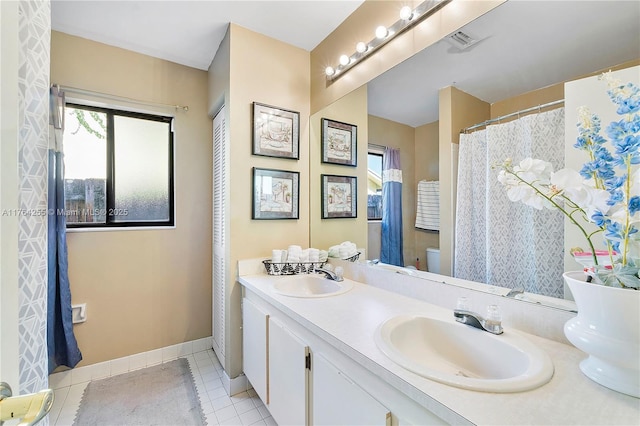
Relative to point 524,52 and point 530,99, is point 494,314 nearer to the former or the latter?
point 530,99

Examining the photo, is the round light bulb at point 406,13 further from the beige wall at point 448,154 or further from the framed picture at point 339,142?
the framed picture at point 339,142

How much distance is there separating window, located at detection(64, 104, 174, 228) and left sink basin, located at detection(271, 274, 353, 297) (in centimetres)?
128

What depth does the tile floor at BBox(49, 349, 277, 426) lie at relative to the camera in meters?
1.59

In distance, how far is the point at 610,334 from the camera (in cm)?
63

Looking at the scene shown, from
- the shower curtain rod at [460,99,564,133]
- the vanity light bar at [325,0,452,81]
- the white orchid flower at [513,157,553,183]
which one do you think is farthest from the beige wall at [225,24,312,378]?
the white orchid flower at [513,157,553,183]

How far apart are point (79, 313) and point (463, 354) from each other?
8.09ft

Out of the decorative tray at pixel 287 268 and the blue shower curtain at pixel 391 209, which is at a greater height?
the blue shower curtain at pixel 391 209

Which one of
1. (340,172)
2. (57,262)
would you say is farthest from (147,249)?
(340,172)

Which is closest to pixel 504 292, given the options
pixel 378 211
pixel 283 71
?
pixel 378 211

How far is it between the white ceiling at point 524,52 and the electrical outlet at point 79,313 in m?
2.55

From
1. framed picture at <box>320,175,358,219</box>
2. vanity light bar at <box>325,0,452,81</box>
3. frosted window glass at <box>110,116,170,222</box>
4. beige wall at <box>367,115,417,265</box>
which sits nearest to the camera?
vanity light bar at <box>325,0,452,81</box>

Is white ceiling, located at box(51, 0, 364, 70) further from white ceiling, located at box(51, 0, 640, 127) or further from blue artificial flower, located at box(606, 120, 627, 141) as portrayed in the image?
blue artificial flower, located at box(606, 120, 627, 141)

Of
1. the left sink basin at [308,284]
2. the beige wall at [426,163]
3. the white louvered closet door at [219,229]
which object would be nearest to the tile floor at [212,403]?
the white louvered closet door at [219,229]

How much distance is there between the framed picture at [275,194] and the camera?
188 centimetres
